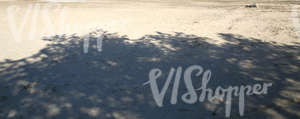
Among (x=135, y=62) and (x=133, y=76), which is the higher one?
(x=135, y=62)

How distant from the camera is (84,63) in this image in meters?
5.48

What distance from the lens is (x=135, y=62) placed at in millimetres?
5504

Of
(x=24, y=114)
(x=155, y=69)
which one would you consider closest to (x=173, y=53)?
(x=155, y=69)

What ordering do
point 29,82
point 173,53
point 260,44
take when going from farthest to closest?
point 260,44
point 173,53
point 29,82

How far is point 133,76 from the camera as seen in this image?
4750 millimetres

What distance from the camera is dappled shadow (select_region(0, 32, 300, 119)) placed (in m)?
3.58

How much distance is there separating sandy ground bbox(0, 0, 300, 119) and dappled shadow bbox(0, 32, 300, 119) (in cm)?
2

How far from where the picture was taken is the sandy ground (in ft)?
12.0

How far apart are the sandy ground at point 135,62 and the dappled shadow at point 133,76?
0.02 m

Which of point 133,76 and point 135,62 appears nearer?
point 133,76

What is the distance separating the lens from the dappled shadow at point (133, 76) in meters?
3.58

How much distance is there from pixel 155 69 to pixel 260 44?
3871mm

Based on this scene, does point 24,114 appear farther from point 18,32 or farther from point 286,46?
point 286,46

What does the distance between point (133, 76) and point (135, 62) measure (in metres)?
0.82
